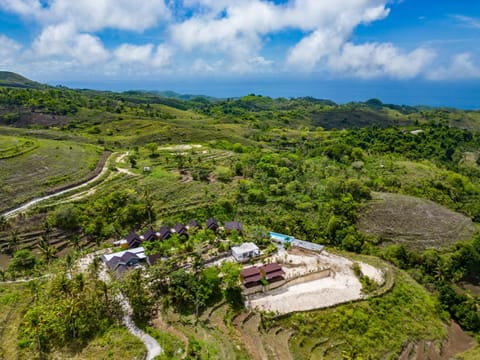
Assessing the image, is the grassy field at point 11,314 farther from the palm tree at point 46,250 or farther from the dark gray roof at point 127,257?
the dark gray roof at point 127,257

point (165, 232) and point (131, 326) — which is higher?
point (165, 232)

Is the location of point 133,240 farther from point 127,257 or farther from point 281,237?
point 281,237

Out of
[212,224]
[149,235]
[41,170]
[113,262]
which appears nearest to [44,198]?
[41,170]

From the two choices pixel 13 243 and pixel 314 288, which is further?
pixel 13 243

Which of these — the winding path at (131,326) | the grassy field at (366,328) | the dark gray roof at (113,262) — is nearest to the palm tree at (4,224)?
the winding path at (131,326)

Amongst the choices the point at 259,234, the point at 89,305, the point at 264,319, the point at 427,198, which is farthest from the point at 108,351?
the point at 427,198

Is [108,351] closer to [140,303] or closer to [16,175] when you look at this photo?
[140,303]

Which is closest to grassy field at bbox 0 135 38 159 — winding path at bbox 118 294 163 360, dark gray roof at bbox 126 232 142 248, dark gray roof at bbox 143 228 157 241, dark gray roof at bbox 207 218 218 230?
dark gray roof at bbox 126 232 142 248
